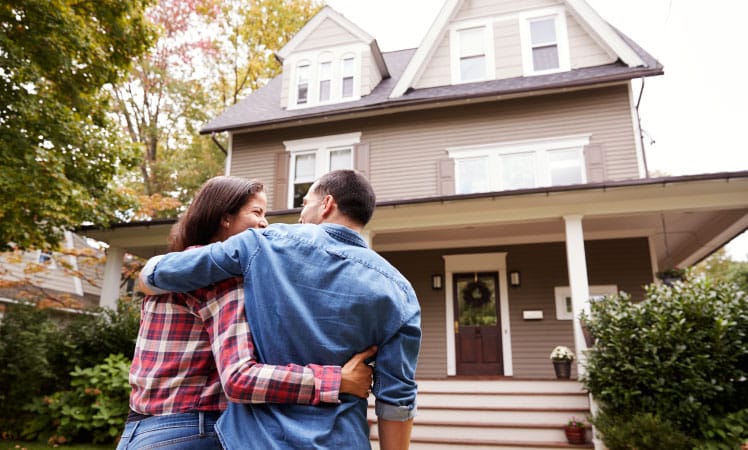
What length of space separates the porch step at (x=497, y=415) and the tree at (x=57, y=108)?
5884mm

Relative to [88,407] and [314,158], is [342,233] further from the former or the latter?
[314,158]

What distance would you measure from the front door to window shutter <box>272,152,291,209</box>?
4126 millimetres

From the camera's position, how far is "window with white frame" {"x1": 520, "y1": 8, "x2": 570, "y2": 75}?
10227mm

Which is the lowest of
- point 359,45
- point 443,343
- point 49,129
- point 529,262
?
point 443,343

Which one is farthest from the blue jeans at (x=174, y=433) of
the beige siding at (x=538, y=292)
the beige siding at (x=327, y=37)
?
the beige siding at (x=327, y=37)

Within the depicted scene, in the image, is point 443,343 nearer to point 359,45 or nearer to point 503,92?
point 503,92

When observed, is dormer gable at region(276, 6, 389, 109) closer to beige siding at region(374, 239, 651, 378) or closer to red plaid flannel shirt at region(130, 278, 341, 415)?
beige siding at region(374, 239, 651, 378)

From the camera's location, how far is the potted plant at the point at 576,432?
5.84 m

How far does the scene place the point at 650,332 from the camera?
5.11 metres

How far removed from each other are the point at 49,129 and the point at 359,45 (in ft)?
22.5

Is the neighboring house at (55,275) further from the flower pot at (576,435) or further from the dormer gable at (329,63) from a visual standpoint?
the flower pot at (576,435)

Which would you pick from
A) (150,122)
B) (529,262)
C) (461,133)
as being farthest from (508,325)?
(150,122)

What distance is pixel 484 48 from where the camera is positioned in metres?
10.8

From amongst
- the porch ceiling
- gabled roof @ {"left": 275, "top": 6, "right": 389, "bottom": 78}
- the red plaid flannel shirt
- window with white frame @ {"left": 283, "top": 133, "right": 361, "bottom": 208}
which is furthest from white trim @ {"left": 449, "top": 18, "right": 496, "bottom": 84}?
the red plaid flannel shirt
